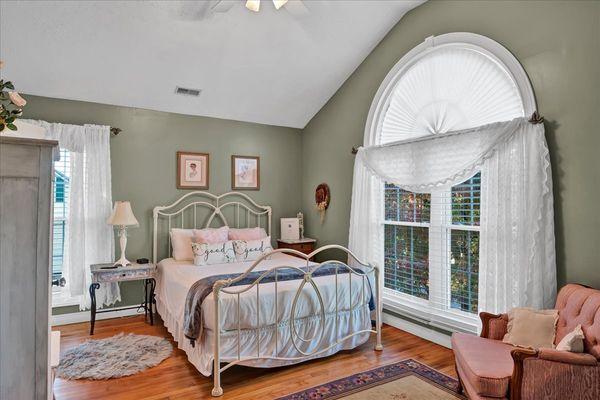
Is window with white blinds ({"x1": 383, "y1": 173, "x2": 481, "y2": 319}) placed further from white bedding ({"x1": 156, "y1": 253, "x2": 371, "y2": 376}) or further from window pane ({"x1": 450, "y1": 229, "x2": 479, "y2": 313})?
white bedding ({"x1": 156, "y1": 253, "x2": 371, "y2": 376})

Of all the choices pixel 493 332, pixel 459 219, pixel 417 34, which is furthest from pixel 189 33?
pixel 493 332

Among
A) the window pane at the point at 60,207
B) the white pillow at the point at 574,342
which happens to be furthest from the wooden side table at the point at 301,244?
the white pillow at the point at 574,342

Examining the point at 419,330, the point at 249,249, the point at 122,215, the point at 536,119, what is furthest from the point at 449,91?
the point at 122,215

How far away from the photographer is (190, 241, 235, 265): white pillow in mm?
4305

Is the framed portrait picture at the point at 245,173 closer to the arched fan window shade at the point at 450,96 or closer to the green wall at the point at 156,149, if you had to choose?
the green wall at the point at 156,149

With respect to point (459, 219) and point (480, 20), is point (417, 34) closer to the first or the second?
point (480, 20)

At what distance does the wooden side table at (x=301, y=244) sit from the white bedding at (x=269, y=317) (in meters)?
1.36

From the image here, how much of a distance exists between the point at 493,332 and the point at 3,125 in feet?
10.3

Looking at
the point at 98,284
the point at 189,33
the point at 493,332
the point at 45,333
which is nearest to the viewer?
the point at 45,333

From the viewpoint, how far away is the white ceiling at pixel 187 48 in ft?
11.7

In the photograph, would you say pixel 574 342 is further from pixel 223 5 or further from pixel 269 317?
pixel 223 5

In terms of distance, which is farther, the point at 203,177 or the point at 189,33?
the point at 203,177

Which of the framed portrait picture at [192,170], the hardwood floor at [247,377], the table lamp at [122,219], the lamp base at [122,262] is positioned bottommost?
the hardwood floor at [247,377]

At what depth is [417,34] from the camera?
4078 mm
